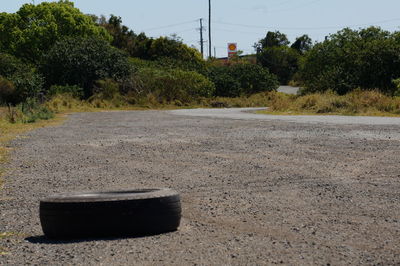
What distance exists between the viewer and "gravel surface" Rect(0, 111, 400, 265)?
16.2 ft

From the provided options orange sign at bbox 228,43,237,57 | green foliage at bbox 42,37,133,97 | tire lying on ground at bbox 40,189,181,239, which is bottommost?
tire lying on ground at bbox 40,189,181,239

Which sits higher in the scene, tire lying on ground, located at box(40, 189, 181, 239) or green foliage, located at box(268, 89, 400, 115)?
tire lying on ground, located at box(40, 189, 181, 239)

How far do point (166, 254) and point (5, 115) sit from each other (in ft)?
72.4

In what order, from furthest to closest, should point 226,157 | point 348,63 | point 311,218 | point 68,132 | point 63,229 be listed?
point 348,63, point 68,132, point 226,157, point 311,218, point 63,229

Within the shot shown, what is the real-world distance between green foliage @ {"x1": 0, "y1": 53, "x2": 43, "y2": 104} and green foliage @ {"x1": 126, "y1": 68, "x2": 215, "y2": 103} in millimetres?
8969

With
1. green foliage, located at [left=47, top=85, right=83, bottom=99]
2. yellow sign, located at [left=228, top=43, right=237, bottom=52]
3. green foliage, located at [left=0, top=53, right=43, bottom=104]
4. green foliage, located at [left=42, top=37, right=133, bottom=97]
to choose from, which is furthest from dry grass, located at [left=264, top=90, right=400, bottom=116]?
yellow sign, located at [left=228, top=43, right=237, bottom=52]

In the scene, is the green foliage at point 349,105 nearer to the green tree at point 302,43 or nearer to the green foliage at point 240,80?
the green foliage at point 240,80

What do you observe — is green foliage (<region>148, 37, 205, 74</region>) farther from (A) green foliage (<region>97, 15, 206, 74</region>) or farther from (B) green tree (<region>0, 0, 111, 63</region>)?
(B) green tree (<region>0, 0, 111, 63</region>)

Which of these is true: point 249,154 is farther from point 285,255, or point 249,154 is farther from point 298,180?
→ point 285,255

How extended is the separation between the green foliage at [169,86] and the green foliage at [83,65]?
1766 mm

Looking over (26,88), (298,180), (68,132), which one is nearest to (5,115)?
(68,132)

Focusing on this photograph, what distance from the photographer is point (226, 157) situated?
1171 cm

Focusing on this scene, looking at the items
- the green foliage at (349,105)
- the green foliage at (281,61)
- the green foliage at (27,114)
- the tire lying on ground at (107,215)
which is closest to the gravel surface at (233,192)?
the tire lying on ground at (107,215)

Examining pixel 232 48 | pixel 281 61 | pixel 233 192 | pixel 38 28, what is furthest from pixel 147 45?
pixel 233 192
